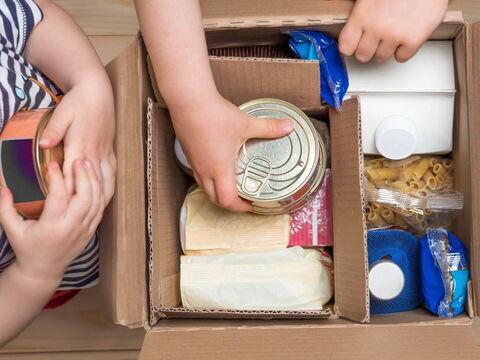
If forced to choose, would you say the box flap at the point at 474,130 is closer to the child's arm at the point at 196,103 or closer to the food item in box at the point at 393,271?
the food item in box at the point at 393,271

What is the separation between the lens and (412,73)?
2.34ft

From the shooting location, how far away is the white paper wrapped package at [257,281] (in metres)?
0.67

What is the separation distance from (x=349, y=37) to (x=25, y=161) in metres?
0.36

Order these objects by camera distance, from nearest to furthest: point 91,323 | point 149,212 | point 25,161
→ point 25,161, point 149,212, point 91,323

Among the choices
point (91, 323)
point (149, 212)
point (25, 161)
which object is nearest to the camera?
point (25, 161)

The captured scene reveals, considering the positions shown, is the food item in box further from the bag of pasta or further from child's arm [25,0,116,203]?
child's arm [25,0,116,203]

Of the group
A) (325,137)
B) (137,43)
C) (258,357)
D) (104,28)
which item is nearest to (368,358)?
(258,357)

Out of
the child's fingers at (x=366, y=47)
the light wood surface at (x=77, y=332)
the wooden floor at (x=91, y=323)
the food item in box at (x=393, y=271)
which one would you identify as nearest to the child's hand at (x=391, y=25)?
the child's fingers at (x=366, y=47)

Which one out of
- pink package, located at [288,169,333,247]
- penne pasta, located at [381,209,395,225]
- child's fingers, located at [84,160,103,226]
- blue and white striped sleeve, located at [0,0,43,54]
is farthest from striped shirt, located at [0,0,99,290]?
penne pasta, located at [381,209,395,225]

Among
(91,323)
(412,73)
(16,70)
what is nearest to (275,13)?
(412,73)

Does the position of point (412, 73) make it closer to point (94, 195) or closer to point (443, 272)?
point (443, 272)

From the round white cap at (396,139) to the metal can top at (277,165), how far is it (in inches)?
3.5

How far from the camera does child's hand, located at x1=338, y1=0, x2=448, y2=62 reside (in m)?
0.64

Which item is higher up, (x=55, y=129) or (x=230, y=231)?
(x=55, y=129)
